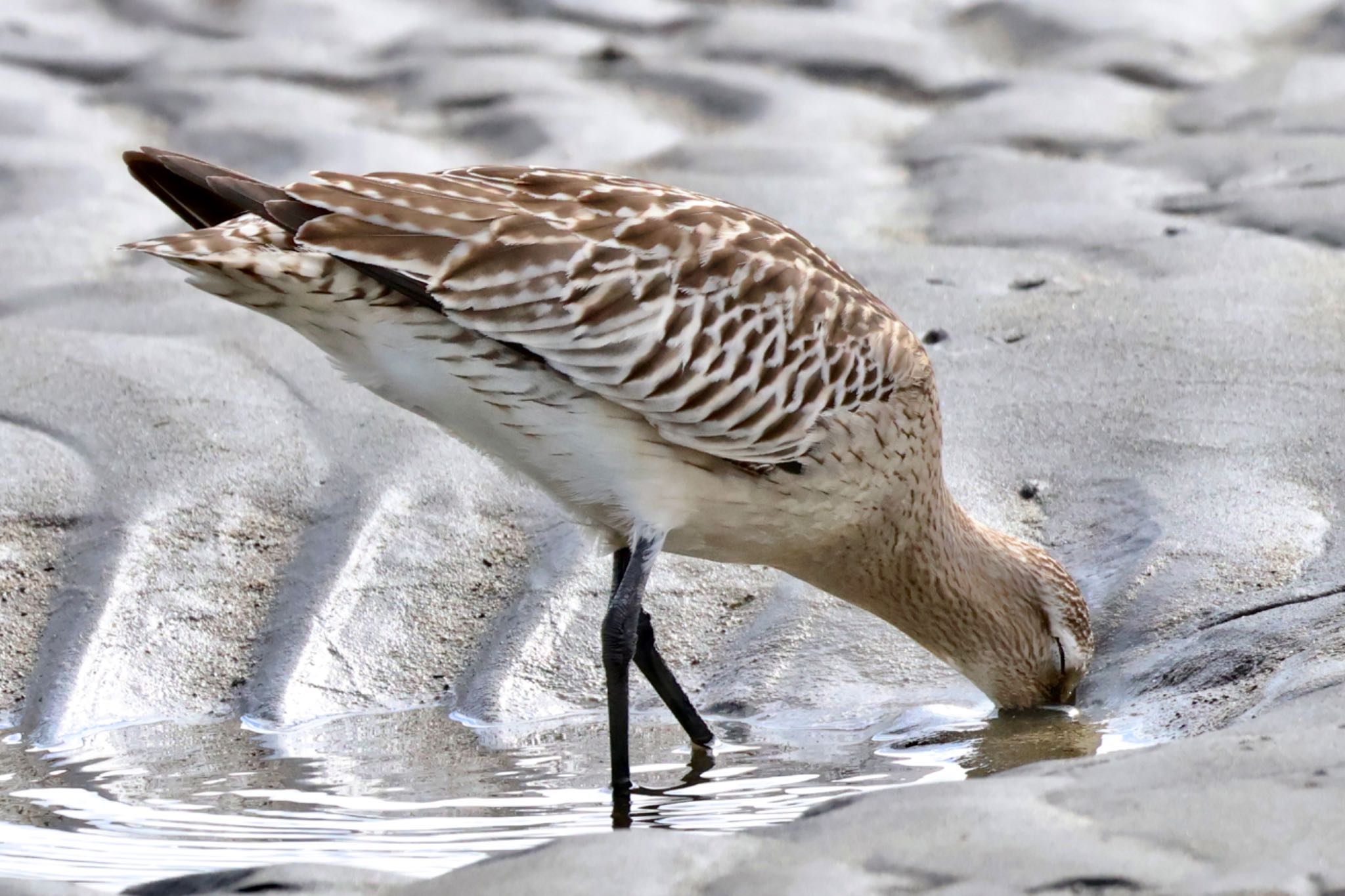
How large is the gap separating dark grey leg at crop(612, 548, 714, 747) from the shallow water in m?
0.05

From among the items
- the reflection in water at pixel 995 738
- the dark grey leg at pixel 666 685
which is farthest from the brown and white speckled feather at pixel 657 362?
the dark grey leg at pixel 666 685

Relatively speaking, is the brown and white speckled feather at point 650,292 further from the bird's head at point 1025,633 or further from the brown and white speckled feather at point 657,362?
the bird's head at point 1025,633

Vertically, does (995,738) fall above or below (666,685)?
below

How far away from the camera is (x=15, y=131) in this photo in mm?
8023

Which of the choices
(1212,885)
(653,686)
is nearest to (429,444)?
(653,686)

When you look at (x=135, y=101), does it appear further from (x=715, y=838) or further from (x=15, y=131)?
(x=715, y=838)

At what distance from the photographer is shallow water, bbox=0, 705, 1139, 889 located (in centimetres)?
349

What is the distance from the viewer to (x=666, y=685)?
436 centimetres

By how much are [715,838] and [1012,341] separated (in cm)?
356

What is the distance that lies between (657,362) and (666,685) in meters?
0.75

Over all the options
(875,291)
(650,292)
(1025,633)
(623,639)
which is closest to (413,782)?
(623,639)

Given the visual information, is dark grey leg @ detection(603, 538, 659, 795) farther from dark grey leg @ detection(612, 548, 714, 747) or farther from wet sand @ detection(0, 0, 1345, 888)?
wet sand @ detection(0, 0, 1345, 888)

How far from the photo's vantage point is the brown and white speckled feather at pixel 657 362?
3.95m

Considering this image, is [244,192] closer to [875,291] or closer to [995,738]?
[995,738]
